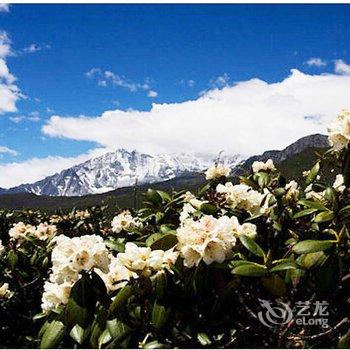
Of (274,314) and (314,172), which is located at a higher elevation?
(314,172)

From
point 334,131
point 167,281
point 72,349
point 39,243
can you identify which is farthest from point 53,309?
point 39,243

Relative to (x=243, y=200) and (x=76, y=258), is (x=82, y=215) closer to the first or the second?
Answer: (x=243, y=200)

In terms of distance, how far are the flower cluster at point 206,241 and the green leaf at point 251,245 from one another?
84 mm

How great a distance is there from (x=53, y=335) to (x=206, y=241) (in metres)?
1.10

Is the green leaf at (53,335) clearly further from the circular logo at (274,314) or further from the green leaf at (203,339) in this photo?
the circular logo at (274,314)

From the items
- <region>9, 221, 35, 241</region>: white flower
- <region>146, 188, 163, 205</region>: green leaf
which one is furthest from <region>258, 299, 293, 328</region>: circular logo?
<region>9, 221, 35, 241</region>: white flower

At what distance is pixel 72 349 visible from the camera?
135 inches

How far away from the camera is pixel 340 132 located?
3.54m

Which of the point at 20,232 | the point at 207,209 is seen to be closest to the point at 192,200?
the point at 207,209

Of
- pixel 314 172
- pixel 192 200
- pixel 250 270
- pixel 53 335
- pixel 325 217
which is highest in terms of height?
pixel 314 172

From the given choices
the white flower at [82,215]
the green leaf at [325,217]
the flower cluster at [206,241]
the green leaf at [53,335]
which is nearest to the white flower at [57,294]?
the green leaf at [53,335]

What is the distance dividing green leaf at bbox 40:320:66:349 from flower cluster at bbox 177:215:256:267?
2.86 feet

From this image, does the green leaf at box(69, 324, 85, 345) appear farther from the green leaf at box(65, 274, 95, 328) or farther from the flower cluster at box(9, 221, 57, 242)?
the flower cluster at box(9, 221, 57, 242)

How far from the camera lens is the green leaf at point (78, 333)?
3271 mm
